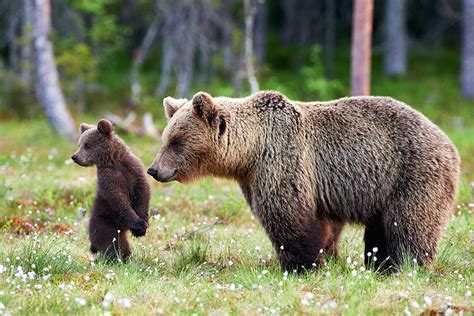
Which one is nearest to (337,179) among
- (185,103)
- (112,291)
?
(185,103)

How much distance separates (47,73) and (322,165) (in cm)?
1251

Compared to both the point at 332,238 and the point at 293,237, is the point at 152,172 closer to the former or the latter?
the point at 293,237

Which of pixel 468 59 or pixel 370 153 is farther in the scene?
pixel 468 59

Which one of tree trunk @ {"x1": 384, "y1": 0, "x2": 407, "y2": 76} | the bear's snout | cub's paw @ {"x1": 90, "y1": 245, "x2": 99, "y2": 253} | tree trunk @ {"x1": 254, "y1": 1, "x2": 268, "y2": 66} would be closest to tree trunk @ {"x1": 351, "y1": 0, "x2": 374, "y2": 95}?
the bear's snout

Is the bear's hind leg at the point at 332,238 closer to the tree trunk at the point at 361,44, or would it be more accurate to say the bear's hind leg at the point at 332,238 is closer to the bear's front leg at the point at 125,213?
the bear's front leg at the point at 125,213

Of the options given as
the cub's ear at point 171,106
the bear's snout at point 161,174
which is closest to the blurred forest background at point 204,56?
the cub's ear at point 171,106

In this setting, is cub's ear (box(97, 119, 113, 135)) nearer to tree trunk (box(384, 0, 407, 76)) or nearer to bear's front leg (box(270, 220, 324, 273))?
bear's front leg (box(270, 220, 324, 273))

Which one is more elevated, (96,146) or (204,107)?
(204,107)

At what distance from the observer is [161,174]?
22.1 ft

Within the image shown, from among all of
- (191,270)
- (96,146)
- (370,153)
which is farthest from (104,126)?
(370,153)

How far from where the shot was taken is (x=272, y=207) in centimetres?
661

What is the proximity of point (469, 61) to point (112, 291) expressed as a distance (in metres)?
25.0

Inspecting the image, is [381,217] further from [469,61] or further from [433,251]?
[469,61]

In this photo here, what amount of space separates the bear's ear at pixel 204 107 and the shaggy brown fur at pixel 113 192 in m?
0.93
